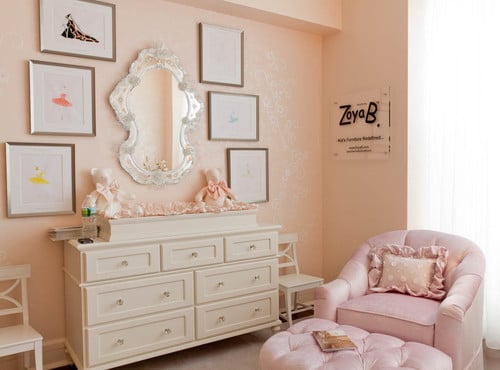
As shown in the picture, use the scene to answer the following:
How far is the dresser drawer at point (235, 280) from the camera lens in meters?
3.08

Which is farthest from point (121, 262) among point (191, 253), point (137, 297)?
point (191, 253)

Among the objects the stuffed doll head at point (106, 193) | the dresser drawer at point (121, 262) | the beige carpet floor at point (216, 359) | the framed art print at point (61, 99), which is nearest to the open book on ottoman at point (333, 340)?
the beige carpet floor at point (216, 359)

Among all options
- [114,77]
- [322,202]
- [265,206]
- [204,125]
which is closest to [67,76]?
[114,77]

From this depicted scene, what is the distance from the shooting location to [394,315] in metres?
2.59

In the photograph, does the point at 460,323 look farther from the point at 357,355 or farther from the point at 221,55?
Answer: the point at 221,55

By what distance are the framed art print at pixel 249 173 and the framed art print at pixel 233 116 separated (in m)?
0.13

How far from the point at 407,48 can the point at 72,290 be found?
120 inches

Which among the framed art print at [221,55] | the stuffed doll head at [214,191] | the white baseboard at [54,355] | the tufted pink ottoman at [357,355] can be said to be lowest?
the white baseboard at [54,355]

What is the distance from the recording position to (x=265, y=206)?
4000 mm

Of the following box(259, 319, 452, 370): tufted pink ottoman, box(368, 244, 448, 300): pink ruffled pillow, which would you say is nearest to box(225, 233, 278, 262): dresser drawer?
box(368, 244, 448, 300): pink ruffled pillow

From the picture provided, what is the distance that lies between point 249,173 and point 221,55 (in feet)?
3.31

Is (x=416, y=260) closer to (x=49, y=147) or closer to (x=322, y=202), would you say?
(x=322, y=202)

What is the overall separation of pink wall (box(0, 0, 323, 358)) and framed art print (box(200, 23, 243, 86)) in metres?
0.06

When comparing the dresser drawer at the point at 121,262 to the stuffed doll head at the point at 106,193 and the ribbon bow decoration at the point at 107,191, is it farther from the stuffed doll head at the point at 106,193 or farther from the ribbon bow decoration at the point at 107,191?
the ribbon bow decoration at the point at 107,191
